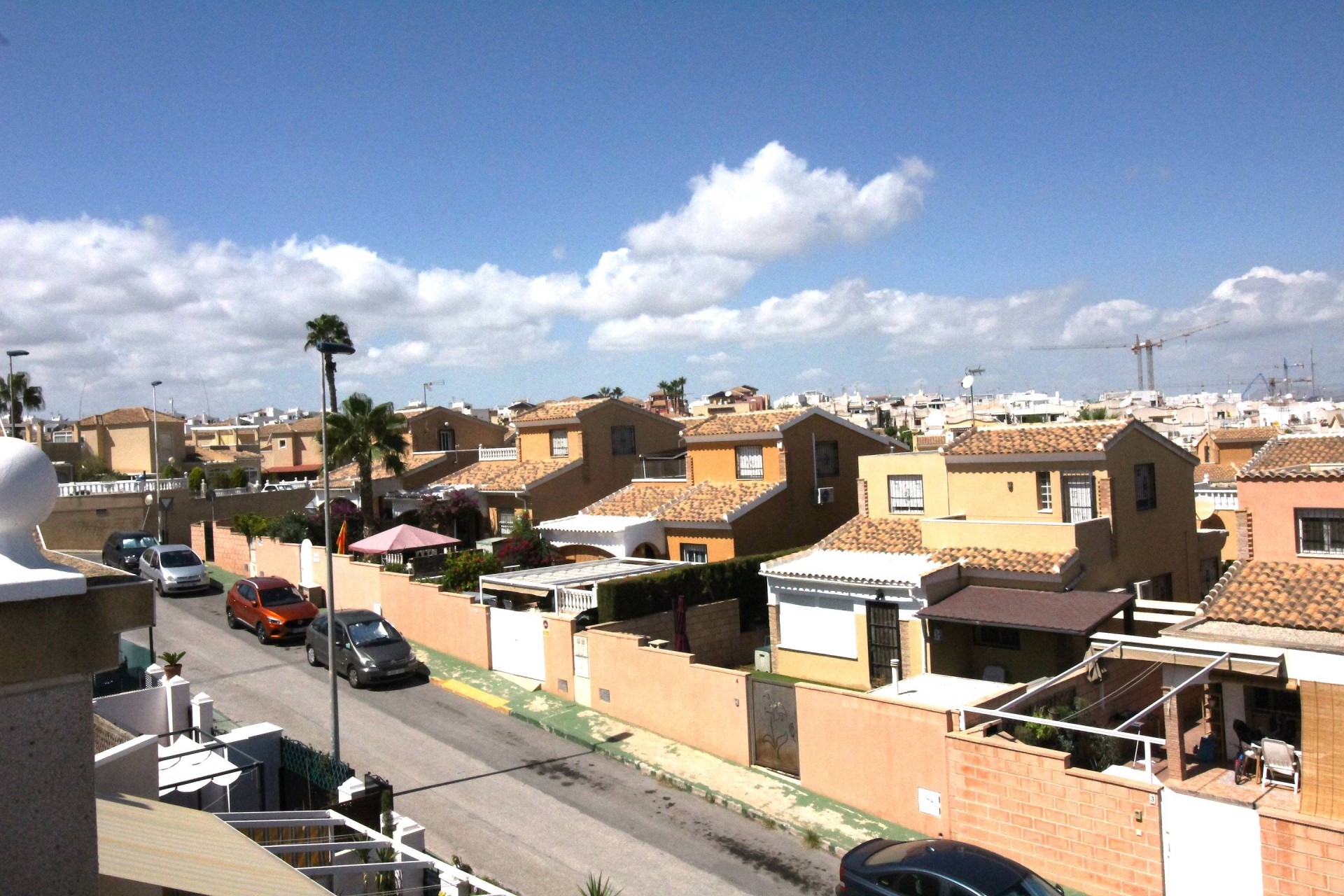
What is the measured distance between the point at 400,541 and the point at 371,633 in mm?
5612

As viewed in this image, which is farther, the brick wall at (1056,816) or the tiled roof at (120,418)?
the tiled roof at (120,418)

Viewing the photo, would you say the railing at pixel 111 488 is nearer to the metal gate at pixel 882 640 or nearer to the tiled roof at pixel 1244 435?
the metal gate at pixel 882 640

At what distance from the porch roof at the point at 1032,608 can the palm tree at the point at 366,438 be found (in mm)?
23637

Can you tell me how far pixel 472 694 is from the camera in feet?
74.4

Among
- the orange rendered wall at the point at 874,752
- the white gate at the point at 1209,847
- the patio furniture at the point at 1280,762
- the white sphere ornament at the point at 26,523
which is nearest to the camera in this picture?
the white sphere ornament at the point at 26,523

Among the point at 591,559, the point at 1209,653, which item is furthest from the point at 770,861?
the point at 591,559

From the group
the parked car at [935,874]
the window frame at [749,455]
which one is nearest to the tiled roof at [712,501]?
the window frame at [749,455]

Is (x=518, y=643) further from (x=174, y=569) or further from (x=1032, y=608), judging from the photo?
(x=174, y=569)

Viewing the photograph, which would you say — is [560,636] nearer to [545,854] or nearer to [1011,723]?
[545,854]

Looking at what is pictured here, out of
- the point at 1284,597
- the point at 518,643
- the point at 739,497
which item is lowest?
the point at 518,643

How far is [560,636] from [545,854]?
8.49 metres

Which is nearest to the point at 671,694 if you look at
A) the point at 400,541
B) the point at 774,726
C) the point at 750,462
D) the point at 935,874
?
the point at 774,726

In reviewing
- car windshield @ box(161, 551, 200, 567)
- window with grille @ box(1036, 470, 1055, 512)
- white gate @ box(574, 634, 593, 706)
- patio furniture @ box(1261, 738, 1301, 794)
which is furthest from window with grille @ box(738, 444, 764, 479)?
car windshield @ box(161, 551, 200, 567)

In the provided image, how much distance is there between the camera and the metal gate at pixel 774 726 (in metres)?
17.0
